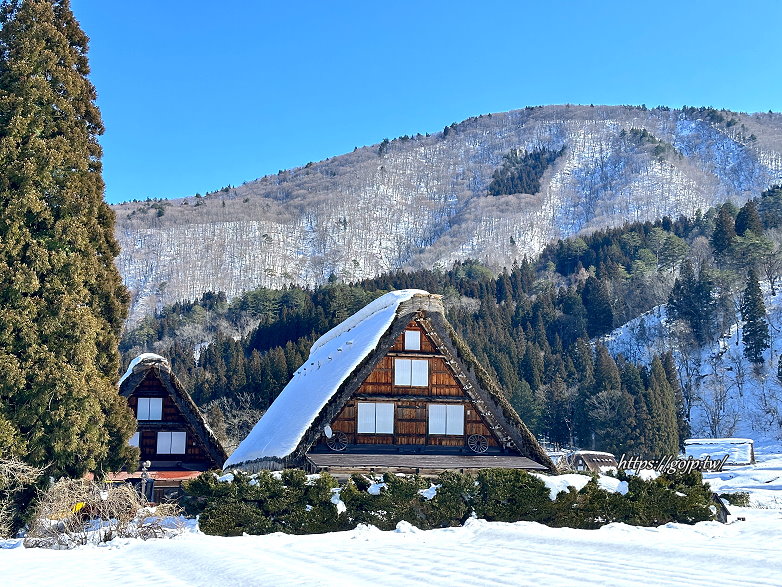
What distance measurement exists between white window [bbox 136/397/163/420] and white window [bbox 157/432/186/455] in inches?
34.9

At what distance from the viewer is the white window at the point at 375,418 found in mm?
29062

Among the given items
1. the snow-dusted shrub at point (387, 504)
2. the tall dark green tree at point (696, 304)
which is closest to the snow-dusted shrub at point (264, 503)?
the snow-dusted shrub at point (387, 504)

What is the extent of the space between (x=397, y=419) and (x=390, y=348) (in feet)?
8.22

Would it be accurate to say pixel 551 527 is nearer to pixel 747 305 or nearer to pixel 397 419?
pixel 397 419

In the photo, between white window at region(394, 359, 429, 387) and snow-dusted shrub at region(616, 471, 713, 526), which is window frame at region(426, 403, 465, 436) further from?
snow-dusted shrub at region(616, 471, 713, 526)

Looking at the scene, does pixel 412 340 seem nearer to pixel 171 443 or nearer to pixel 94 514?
pixel 94 514

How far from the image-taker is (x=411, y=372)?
98.2 feet

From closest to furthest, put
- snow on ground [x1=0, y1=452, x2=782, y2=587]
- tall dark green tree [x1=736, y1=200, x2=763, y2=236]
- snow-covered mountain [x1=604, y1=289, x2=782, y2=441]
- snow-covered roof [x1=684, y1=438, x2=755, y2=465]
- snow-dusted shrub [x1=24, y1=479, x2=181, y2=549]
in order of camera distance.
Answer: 1. snow on ground [x1=0, y1=452, x2=782, y2=587]
2. snow-dusted shrub [x1=24, y1=479, x2=181, y2=549]
3. snow-covered roof [x1=684, y1=438, x2=755, y2=465]
4. snow-covered mountain [x1=604, y1=289, x2=782, y2=441]
5. tall dark green tree [x1=736, y1=200, x2=763, y2=236]

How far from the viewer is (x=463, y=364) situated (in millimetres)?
30078

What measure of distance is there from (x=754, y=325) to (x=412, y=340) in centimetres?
6731

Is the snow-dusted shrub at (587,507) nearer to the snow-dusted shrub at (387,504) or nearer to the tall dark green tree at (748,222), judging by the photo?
the snow-dusted shrub at (387,504)

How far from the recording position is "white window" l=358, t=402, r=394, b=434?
29.1 metres

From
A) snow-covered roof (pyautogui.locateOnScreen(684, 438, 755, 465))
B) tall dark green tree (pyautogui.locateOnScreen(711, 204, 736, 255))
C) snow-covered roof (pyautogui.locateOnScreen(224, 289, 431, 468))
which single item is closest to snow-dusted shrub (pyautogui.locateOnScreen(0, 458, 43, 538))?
snow-covered roof (pyautogui.locateOnScreen(224, 289, 431, 468))

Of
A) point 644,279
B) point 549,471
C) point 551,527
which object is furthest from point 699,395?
point 551,527
